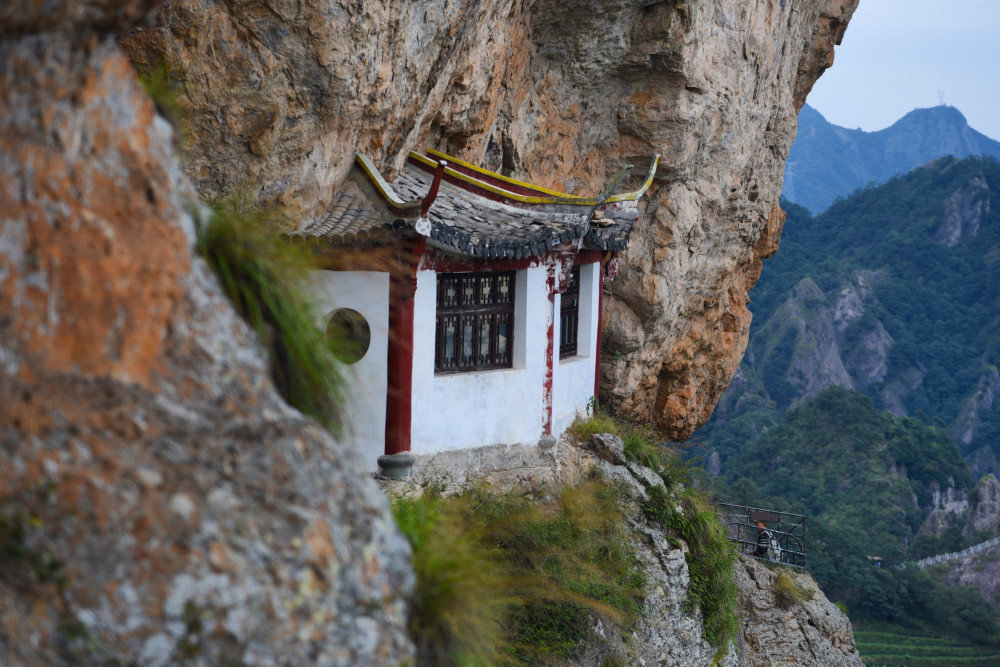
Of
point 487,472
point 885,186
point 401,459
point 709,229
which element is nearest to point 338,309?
point 401,459

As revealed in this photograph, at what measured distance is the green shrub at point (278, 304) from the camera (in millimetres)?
4383

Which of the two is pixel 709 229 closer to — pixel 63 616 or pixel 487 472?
pixel 487 472

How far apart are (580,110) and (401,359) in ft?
27.3

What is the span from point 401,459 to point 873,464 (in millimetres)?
51002

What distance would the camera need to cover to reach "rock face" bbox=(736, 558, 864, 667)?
15.4m

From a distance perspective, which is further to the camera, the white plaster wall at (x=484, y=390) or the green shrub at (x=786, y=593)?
the green shrub at (x=786, y=593)

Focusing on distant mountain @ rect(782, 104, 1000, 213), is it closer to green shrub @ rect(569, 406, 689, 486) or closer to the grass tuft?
green shrub @ rect(569, 406, 689, 486)

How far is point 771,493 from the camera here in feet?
178

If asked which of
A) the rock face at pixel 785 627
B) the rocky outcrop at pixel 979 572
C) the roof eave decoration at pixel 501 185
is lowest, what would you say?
the rocky outcrop at pixel 979 572

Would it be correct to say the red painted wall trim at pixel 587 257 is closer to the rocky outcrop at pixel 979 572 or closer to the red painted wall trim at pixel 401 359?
the red painted wall trim at pixel 401 359

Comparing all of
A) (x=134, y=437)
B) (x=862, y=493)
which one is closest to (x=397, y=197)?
(x=134, y=437)

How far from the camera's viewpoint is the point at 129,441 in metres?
3.59

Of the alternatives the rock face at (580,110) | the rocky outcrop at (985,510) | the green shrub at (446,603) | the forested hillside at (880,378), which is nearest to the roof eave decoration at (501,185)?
the rock face at (580,110)

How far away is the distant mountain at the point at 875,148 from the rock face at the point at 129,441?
181 m
